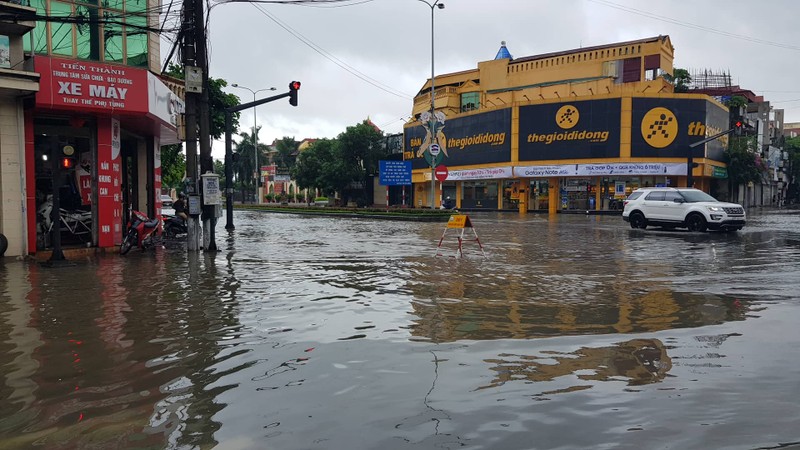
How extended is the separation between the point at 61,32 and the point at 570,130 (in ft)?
128

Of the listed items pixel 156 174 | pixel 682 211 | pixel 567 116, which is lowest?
pixel 682 211

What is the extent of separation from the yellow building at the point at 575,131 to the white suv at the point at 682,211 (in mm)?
16175

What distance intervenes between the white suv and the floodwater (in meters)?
10.8

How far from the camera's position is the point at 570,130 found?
46000 mm

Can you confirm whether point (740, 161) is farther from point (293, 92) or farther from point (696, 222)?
point (293, 92)

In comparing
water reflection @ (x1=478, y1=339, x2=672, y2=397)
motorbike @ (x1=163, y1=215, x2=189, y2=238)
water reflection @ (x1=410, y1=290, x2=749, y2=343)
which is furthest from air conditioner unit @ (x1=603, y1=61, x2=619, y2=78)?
water reflection @ (x1=478, y1=339, x2=672, y2=397)

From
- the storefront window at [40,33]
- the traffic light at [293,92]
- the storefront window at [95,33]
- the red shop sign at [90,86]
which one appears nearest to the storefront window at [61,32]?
the storefront window at [95,33]

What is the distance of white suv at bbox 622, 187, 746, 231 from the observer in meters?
20.8

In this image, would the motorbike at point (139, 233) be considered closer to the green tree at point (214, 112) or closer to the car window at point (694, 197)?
the green tree at point (214, 112)

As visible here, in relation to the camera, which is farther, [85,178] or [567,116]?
[567,116]

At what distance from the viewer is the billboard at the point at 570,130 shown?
4441 cm

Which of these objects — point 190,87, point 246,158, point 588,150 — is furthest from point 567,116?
point 246,158

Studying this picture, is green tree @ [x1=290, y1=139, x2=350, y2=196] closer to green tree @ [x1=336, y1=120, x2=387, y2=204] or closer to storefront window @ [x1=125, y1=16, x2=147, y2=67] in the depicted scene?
green tree @ [x1=336, y1=120, x2=387, y2=204]

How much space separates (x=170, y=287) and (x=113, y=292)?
0.86 metres
